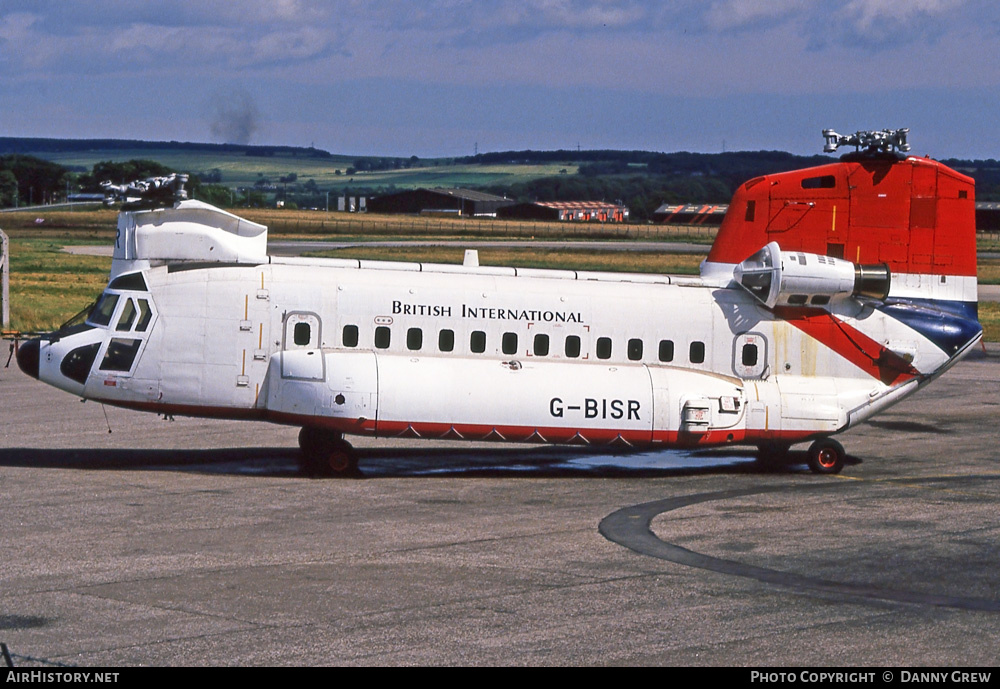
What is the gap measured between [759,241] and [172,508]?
1083 centimetres

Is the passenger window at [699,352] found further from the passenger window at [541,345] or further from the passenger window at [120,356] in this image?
the passenger window at [120,356]

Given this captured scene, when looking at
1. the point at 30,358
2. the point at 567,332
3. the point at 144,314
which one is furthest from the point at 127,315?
the point at 567,332

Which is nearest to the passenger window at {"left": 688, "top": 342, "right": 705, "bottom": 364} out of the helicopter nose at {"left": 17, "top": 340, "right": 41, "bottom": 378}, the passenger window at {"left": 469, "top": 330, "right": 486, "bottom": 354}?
the passenger window at {"left": 469, "top": 330, "right": 486, "bottom": 354}

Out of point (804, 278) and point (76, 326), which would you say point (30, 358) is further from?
point (804, 278)

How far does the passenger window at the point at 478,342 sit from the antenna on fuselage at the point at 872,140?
6605mm

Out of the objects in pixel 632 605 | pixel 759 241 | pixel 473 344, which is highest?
pixel 759 241

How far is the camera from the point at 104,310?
65.6ft

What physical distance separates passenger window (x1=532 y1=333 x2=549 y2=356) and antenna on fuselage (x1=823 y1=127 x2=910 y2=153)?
576 centimetres

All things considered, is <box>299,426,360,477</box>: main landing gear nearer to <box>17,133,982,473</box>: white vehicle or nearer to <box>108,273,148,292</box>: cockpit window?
<box>17,133,982,473</box>: white vehicle

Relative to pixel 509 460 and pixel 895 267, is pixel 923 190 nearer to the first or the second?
pixel 895 267

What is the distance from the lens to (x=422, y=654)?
10789 millimetres

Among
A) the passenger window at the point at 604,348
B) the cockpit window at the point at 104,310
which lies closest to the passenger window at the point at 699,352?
the passenger window at the point at 604,348
